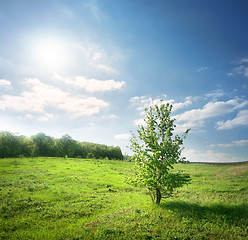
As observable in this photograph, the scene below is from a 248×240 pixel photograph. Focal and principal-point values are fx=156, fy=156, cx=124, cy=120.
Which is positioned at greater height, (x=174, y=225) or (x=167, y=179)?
(x=167, y=179)

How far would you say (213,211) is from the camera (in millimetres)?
15859

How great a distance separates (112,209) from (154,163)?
7.32m

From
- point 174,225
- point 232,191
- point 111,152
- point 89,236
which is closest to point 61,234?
point 89,236

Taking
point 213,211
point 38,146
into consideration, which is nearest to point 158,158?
point 213,211

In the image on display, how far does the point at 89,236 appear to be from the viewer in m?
12.0

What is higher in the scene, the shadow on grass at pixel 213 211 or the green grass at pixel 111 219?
the shadow on grass at pixel 213 211

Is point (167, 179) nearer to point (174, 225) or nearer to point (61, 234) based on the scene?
point (174, 225)

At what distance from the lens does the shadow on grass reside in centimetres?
1434

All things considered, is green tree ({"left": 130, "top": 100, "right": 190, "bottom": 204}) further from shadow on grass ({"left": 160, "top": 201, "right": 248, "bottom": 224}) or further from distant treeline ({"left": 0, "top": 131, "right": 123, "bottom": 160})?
distant treeline ({"left": 0, "top": 131, "right": 123, "bottom": 160})

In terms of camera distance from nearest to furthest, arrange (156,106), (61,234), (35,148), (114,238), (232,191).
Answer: (114,238)
(61,234)
(156,106)
(232,191)
(35,148)

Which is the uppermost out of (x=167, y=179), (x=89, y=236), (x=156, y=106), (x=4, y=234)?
(x=156, y=106)

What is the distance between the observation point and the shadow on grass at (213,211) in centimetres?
1434

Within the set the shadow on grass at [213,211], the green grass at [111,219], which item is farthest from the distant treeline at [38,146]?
the shadow on grass at [213,211]

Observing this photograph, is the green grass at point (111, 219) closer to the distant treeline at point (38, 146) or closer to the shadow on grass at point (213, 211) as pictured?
the shadow on grass at point (213, 211)
